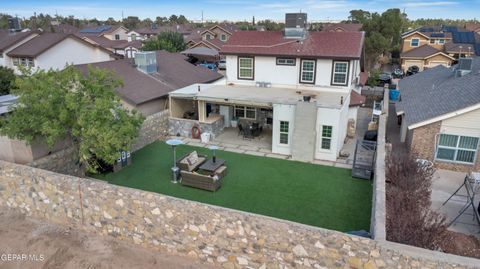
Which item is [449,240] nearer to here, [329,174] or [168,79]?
[329,174]

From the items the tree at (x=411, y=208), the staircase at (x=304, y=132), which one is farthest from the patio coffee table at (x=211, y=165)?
the tree at (x=411, y=208)

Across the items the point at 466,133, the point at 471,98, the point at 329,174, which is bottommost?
the point at 329,174

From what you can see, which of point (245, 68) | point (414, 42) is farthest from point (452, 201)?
point (414, 42)

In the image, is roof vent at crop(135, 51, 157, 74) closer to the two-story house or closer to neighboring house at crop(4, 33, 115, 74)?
neighboring house at crop(4, 33, 115, 74)

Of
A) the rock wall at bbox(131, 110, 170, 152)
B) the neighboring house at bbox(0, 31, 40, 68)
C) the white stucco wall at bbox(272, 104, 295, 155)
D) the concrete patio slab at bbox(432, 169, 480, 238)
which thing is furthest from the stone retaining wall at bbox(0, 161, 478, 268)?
the neighboring house at bbox(0, 31, 40, 68)

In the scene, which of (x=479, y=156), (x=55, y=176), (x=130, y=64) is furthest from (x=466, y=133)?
(x=130, y=64)
